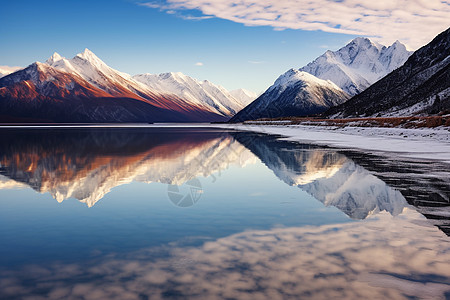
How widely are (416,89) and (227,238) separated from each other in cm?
15912

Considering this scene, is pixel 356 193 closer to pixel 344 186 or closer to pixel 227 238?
pixel 344 186

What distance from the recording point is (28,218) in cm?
1072

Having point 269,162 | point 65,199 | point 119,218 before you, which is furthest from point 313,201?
point 269,162

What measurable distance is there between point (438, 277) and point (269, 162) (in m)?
19.1

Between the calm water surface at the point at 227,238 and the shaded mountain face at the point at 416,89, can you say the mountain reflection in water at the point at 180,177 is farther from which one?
the shaded mountain face at the point at 416,89

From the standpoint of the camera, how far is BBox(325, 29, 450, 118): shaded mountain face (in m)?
120

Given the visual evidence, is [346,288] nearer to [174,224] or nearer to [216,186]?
[174,224]

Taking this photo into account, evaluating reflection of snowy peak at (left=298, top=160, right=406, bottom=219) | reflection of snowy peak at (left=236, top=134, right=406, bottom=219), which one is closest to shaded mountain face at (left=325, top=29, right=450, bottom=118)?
reflection of snowy peak at (left=236, top=134, right=406, bottom=219)

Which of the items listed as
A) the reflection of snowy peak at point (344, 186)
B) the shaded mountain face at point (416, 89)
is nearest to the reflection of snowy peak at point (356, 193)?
the reflection of snowy peak at point (344, 186)

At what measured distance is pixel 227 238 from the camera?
340 inches

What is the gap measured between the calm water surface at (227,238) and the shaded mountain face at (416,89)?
350 feet

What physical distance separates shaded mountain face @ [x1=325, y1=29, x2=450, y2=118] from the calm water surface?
350 feet

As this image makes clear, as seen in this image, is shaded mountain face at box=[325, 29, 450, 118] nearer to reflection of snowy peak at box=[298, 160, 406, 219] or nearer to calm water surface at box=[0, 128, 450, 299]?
reflection of snowy peak at box=[298, 160, 406, 219]

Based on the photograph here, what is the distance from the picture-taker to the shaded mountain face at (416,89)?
119625 mm
